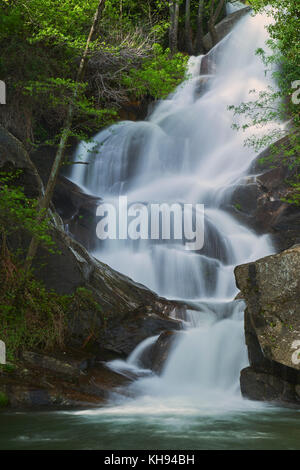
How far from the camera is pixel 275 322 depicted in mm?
6488

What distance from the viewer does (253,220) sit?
14203 mm

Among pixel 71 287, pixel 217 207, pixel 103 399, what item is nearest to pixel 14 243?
pixel 71 287

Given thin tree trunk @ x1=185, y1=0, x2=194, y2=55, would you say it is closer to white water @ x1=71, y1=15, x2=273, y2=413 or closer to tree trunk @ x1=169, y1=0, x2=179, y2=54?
tree trunk @ x1=169, y1=0, x2=179, y2=54

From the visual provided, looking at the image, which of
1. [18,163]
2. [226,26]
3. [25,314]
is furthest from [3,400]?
[226,26]

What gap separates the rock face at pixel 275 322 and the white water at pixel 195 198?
547 millimetres

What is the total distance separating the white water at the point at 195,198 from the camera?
7.83m

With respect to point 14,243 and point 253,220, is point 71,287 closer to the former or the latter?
point 14,243

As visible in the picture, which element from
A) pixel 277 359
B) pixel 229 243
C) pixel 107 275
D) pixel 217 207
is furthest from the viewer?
pixel 217 207

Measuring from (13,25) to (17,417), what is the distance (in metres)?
8.64

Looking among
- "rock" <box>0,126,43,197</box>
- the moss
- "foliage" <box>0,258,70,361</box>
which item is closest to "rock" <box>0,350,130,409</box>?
the moss

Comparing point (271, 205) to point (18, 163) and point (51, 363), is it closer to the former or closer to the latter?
point (18, 163)

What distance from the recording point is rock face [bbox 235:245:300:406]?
6.31 m

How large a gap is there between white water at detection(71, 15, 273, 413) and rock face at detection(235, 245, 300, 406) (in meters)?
0.55

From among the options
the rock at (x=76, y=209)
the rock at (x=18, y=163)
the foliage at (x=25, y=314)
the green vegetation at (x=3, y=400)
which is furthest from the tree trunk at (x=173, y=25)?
the green vegetation at (x=3, y=400)
